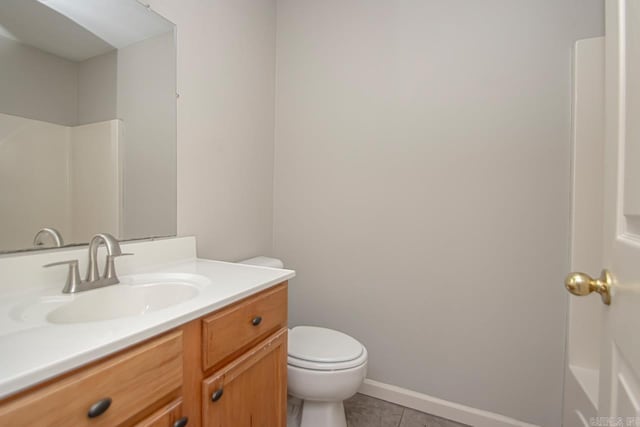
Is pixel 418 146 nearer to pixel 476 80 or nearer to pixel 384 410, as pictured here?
pixel 476 80

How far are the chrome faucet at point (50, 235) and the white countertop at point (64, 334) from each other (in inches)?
5.5

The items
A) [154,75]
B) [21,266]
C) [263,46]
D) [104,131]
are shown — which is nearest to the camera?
[21,266]

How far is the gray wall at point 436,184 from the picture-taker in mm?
1398

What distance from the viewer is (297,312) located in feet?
6.41

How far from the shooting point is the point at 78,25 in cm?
106

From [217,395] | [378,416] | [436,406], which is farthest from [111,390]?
[436,406]

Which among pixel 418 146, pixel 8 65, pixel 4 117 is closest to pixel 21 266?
pixel 4 117

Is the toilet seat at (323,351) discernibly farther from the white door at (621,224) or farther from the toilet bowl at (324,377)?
the white door at (621,224)

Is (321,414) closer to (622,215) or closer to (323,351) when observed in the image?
(323,351)

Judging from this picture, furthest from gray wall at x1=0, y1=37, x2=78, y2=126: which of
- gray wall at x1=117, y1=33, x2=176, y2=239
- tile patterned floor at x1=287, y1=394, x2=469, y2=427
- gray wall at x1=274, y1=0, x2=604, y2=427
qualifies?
tile patterned floor at x1=287, y1=394, x2=469, y2=427

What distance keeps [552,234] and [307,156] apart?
1349 mm

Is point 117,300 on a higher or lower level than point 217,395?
higher

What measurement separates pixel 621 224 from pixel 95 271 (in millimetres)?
1336

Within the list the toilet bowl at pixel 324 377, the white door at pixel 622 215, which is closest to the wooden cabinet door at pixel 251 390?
the toilet bowl at pixel 324 377
